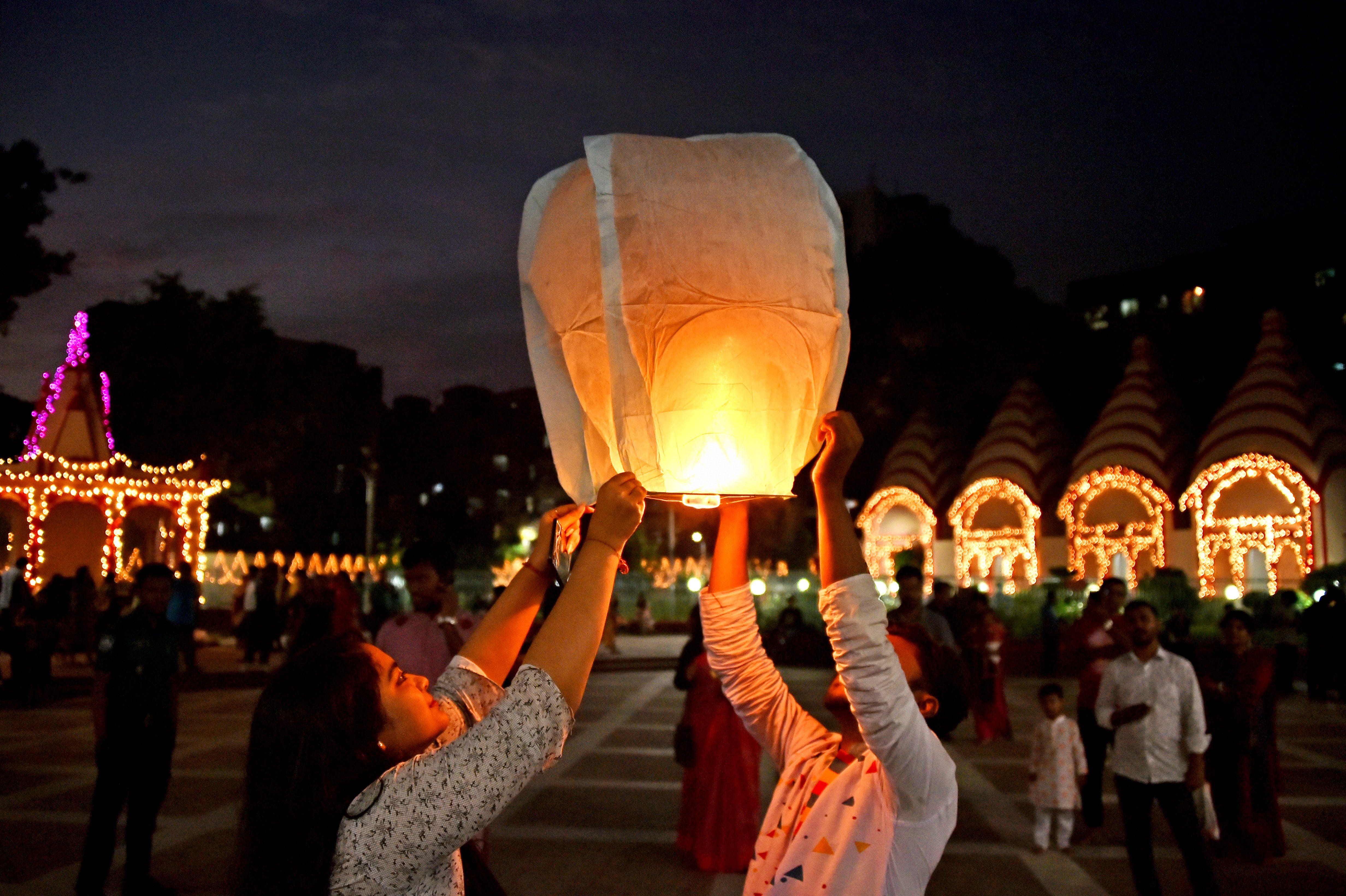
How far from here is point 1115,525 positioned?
1147 inches

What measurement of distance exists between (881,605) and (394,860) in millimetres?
970

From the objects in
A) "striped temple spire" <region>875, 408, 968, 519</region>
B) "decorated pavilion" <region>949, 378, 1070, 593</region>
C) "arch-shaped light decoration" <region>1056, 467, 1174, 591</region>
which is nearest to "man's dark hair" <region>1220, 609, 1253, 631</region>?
"arch-shaped light decoration" <region>1056, 467, 1174, 591</region>

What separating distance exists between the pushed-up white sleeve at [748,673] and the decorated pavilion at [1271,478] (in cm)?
2391

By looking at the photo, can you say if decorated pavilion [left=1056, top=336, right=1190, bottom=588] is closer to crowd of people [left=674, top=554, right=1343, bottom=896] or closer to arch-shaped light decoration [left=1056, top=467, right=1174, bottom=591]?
arch-shaped light decoration [left=1056, top=467, right=1174, bottom=591]

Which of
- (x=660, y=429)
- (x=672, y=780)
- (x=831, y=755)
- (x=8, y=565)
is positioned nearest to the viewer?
(x=660, y=429)

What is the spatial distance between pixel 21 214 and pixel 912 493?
25.1 m

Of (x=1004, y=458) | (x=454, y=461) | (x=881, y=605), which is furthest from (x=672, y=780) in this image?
(x=454, y=461)

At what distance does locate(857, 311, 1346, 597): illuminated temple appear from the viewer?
82.8ft

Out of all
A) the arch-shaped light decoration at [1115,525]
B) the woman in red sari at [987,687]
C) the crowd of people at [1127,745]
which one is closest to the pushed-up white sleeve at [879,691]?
the crowd of people at [1127,745]

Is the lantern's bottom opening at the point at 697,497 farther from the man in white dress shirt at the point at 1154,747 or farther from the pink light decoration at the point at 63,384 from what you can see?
the pink light decoration at the point at 63,384

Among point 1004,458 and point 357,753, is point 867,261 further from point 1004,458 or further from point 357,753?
point 357,753

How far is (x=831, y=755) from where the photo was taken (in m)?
2.55

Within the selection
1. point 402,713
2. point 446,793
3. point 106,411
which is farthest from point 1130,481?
point 446,793

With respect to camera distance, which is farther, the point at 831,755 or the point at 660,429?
the point at 831,755
